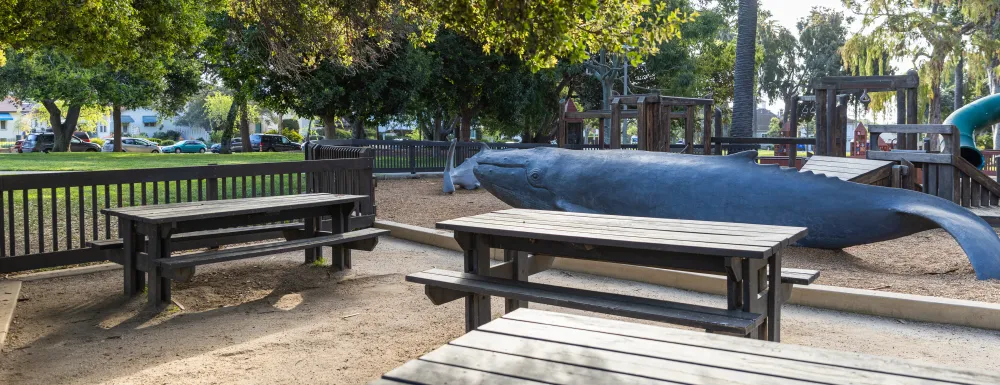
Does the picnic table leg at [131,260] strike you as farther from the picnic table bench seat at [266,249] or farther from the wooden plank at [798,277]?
the wooden plank at [798,277]

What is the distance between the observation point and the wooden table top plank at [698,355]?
230 cm

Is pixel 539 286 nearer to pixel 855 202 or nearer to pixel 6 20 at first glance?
pixel 855 202

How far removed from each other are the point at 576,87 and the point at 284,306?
37.3 m

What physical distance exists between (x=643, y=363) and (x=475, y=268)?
9.12 feet

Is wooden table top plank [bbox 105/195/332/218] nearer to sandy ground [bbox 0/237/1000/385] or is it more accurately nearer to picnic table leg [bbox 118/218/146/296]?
picnic table leg [bbox 118/218/146/296]

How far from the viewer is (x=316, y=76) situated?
86.6 feet

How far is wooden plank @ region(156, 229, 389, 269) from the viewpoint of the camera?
6219mm

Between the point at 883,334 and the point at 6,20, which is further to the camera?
the point at 6,20

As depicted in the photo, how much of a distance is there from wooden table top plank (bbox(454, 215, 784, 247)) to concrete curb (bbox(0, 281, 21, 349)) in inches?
128

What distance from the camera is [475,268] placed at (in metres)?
5.18

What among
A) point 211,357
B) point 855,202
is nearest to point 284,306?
point 211,357

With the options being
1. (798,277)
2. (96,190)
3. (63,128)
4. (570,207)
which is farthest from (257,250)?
(63,128)

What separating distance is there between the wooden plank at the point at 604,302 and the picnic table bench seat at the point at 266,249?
2.20 metres

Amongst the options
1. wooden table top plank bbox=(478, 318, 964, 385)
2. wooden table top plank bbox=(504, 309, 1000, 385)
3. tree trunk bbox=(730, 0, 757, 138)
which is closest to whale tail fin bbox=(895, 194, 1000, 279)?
wooden table top plank bbox=(504, 309, 1000, 385)
